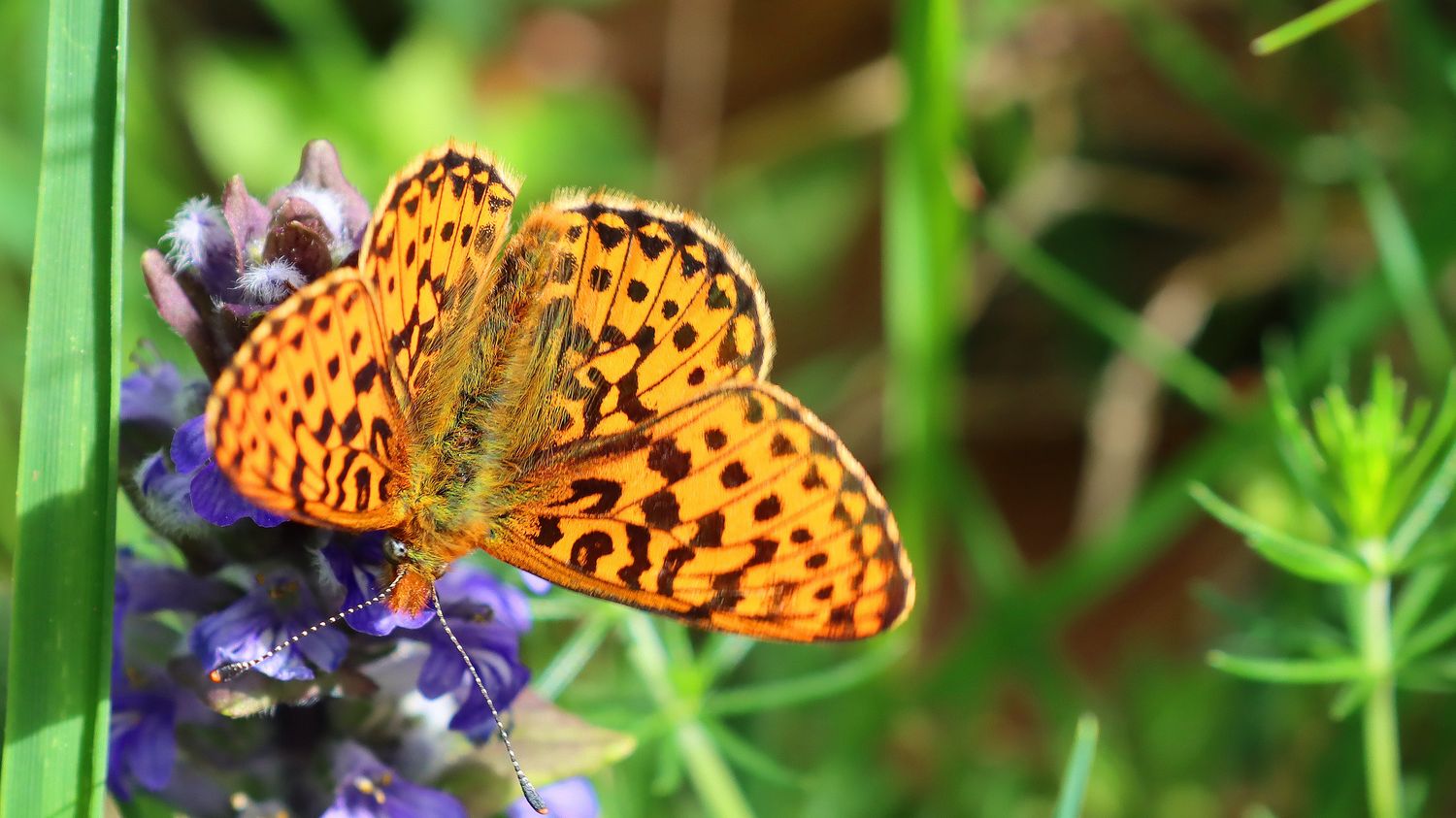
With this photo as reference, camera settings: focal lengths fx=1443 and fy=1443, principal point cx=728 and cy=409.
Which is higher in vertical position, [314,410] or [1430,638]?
[314,410]

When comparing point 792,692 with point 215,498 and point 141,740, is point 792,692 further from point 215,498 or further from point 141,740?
point 215,498

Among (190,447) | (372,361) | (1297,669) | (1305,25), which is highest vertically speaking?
(1305,25)

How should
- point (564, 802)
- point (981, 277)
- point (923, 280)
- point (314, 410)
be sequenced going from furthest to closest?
1. point (981, 277)
2. point (923, 280)
3. point (564, 802)
4. point (314, 410)

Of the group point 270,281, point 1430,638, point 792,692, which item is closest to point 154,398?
point 270,281

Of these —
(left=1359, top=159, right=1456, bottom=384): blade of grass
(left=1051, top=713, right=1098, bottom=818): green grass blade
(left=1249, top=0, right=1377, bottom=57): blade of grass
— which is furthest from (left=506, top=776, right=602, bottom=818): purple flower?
(left=1359, top=159, right=1456, bottom=384): blade of grass

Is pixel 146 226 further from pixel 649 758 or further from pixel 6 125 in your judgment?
pixel 649 758

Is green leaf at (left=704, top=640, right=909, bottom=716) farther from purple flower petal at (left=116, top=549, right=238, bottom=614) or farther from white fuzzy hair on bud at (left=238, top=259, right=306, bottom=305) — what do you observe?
white fuzzy hair on bud at (left=238, top=259, right=306, bottom=305)
